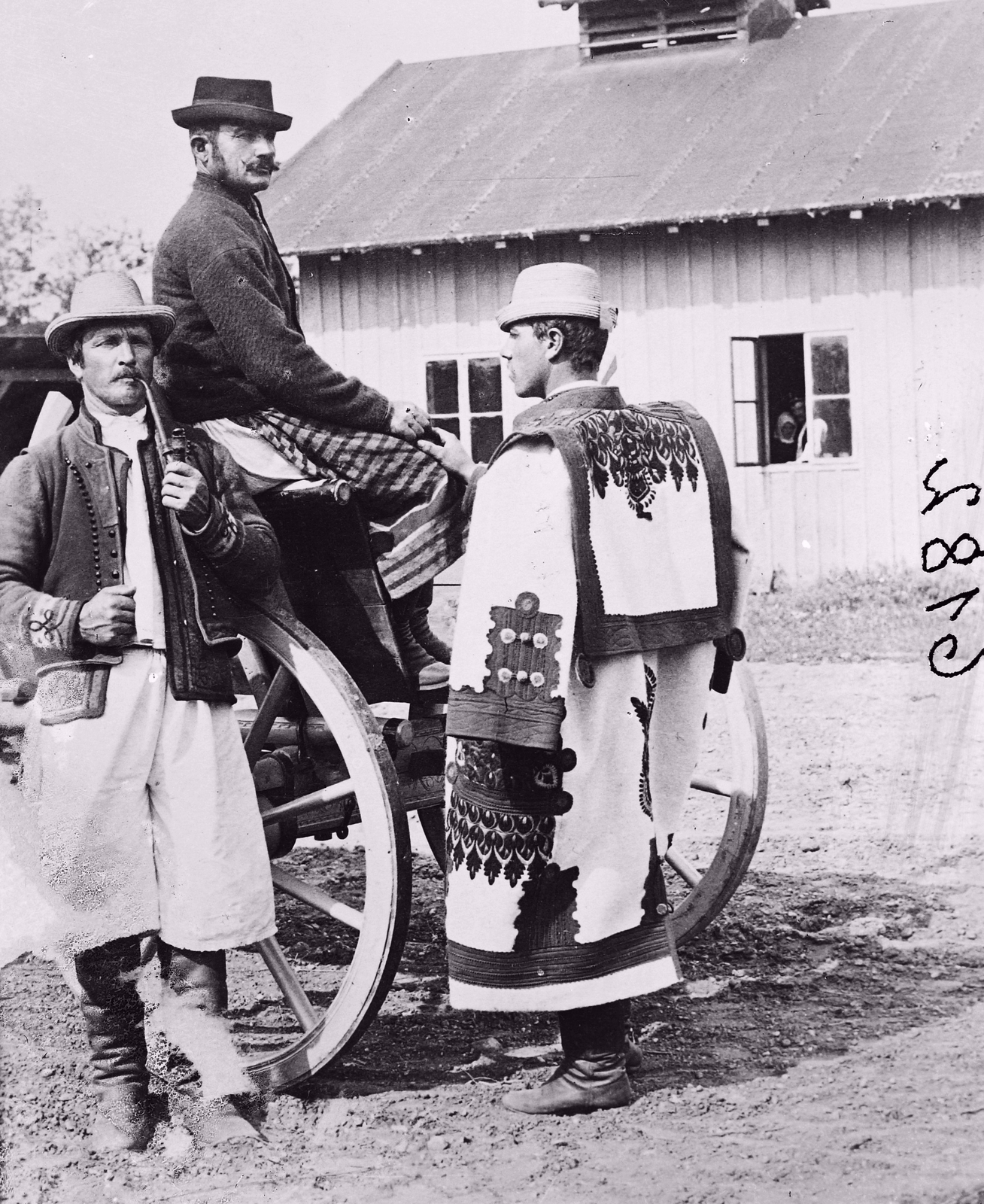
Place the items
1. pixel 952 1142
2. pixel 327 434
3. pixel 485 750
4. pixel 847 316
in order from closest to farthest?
pixel 952 1142
pixel 485 750
pixel 327 434
pixel 847 316

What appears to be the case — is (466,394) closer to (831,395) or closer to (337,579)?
(831,395)

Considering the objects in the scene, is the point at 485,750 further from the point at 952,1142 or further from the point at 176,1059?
the point at 952,1142

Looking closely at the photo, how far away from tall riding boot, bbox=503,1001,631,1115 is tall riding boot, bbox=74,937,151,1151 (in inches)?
32.4

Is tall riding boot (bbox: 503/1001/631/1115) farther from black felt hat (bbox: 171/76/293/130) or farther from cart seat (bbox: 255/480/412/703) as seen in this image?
black felt hat (bbox: 171/76/293/130)

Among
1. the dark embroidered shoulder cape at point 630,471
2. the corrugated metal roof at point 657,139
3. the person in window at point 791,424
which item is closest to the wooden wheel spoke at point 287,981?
the dark embroidered shoulder cape at point 630,471

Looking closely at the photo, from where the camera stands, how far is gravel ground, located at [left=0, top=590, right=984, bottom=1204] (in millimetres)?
2965

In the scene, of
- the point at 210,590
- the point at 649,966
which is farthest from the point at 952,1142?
the point at 210,590

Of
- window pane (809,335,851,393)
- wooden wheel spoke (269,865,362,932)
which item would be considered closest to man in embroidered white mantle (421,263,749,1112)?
wooden wheel spoke (269,865,362,932)

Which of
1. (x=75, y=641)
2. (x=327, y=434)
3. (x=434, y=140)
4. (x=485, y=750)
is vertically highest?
(x=434, y=140)

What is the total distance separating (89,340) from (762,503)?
29.8 ft

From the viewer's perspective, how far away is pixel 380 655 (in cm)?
392

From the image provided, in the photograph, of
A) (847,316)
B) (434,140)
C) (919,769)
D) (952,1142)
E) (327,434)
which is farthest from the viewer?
(434,140)

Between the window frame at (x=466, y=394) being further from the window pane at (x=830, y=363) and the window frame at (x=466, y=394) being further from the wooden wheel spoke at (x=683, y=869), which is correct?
the wooden wheel spoke at (x=683, y=869)

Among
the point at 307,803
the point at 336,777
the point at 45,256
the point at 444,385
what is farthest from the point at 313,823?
the point at 444,385
